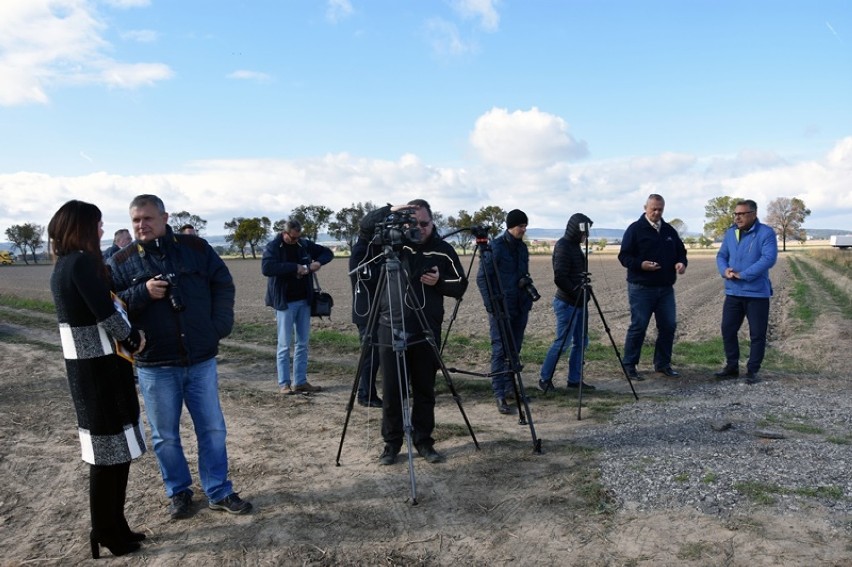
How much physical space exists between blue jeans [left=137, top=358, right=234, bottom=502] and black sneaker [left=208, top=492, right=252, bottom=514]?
0.04 metres

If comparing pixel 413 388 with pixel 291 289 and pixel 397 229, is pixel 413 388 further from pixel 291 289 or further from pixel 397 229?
pixel 291 289

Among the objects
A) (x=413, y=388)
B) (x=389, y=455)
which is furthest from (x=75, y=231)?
(x=389, y=455)

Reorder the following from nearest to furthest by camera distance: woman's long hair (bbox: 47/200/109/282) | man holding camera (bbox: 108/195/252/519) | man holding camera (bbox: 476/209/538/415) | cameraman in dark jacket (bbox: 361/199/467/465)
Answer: woman's long hair (bbox: 47/200/109/282), man holding camera (bbox: 108/195/252/519), cameraman in dark jacket (bbox: 361/199/467/465), man holding camera (bbox: 476/209/538/415)

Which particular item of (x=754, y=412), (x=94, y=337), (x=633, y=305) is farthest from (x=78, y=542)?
(x=633, y=305)

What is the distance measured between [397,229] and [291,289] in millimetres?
3350

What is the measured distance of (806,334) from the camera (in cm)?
1219

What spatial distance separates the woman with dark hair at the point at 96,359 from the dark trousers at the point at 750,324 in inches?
294

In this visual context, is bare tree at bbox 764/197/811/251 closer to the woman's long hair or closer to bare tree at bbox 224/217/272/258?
bare tree at bbox 224/217/272/258

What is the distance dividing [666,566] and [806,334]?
35.4ft

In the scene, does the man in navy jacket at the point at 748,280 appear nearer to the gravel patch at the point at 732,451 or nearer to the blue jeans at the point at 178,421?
the gravel patch at the point at 732,451

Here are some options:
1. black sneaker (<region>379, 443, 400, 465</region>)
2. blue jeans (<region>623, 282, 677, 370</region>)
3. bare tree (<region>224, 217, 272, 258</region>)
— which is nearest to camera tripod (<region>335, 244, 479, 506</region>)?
black sneaker (<region>379, 443, 400, 465</region>)

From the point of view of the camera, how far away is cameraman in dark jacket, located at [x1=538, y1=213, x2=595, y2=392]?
7418 mm

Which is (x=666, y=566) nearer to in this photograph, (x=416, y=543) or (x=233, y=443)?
(x=416, y=543)

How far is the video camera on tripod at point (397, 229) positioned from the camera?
4953mm
